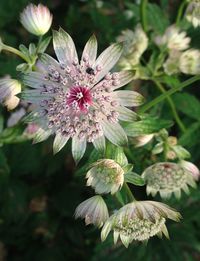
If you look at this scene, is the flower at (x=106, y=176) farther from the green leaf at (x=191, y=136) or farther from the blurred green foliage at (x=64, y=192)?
the blurred green foliage at (x=64, y=192)

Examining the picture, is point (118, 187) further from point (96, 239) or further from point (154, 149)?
point (96, 239)

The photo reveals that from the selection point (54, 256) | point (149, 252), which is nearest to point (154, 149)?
point (149, 252)

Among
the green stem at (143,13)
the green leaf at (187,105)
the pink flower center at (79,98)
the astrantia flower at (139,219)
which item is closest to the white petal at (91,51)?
Answer: the pink flower center at (79,98)

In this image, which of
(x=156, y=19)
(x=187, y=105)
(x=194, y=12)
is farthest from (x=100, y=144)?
(x=156, y=19)

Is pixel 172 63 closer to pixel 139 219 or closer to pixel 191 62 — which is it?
pixel 191 62

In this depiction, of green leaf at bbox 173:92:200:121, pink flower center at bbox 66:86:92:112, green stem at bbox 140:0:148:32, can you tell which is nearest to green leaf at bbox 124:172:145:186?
pink flower center at bbox 66:86:92:112

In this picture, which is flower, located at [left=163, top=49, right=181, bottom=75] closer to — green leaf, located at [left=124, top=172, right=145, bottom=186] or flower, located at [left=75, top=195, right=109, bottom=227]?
green leaf, located at [left=124, top=172, right=145, bottom=186]
